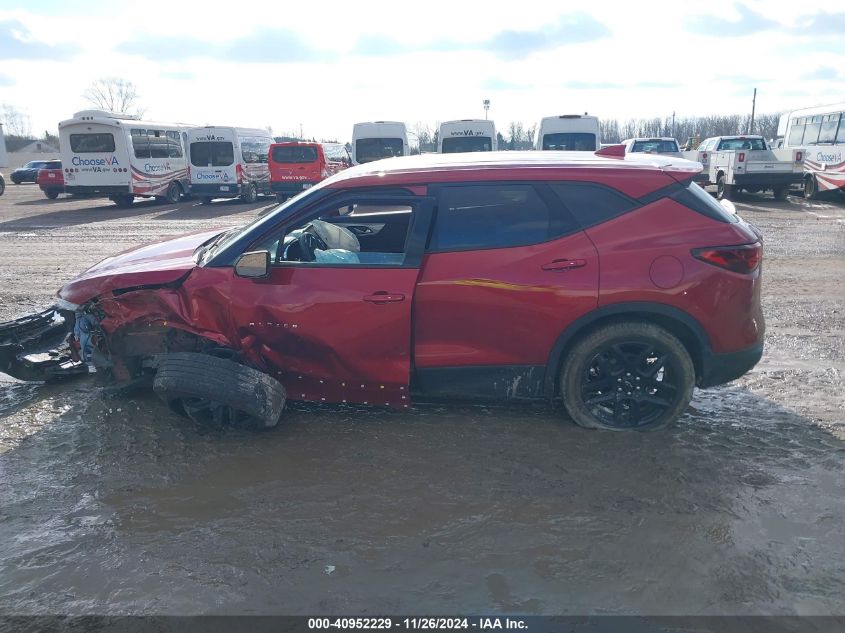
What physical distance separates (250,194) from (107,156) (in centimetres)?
499

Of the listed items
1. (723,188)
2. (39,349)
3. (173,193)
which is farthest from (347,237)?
(173,193)

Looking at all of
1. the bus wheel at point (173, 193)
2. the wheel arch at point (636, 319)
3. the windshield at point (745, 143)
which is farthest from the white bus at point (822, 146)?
the bus wheel at point (173, 193)

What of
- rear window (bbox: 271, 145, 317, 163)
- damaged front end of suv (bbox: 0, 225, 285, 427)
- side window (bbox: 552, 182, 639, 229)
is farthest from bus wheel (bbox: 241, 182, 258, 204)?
side window (bbox: 552, 182, 639, 229)

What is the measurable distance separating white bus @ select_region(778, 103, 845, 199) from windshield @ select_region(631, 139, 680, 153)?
4164 mm

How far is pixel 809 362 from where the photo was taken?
18.5ft

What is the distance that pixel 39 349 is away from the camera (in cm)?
531

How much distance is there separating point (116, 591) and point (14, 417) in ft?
8.22

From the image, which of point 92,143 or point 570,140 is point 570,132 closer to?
point 570,140

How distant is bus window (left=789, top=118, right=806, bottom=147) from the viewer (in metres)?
21.8

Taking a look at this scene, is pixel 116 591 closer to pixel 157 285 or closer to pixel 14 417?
pixel 157 285

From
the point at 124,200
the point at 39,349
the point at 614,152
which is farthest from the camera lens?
the point at 124,200

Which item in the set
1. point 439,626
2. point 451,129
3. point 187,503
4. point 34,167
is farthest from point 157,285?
point 34,167

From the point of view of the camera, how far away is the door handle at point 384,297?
13.8ft

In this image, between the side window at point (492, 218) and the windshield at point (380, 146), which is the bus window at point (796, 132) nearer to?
the windshield at point (380, 146)
